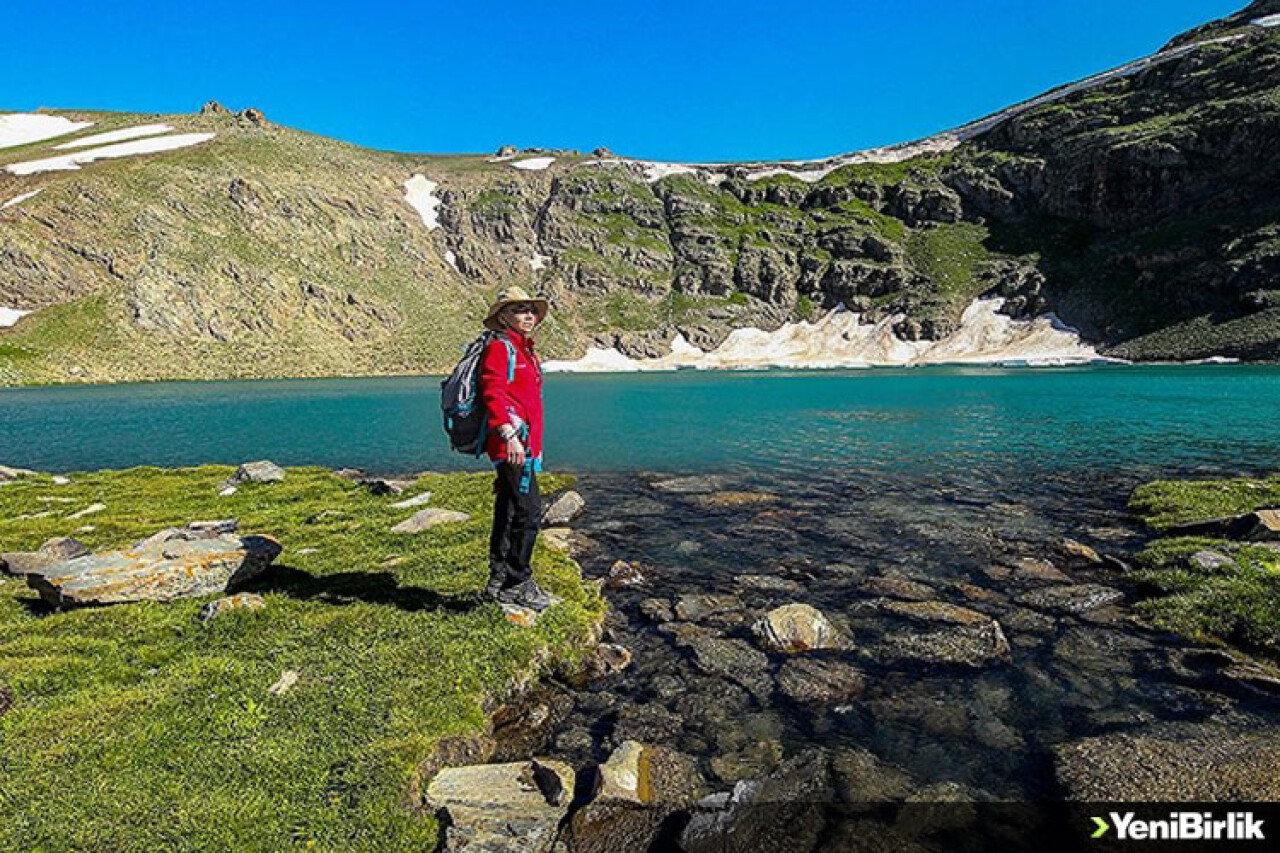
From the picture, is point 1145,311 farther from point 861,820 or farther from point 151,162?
point 151,162

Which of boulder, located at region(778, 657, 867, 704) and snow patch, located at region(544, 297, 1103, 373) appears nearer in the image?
boulder, located at region(778, 657, 867, 704)

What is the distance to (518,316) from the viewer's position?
828 centimetres

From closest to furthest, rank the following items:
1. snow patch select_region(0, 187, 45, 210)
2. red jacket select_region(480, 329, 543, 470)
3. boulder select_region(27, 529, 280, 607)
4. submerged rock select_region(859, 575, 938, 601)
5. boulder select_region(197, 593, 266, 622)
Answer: red jacket select_region(480, 329, 543, 470)
boulder select_region(197, 593, 266, 622)
boulder select_region(27, 529, 280, 607)
submerged rock select_region(859, 575, 938, 601)
snow patch select_region(0, 187, 45, 210)

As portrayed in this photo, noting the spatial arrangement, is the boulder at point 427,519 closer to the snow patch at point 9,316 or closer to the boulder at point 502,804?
the boulder at point 502,804

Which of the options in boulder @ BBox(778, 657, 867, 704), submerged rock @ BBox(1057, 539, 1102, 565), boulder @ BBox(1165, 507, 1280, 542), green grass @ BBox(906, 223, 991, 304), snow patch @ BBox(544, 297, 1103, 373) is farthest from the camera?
green grass @ BBox(906, 223, 991, 304)

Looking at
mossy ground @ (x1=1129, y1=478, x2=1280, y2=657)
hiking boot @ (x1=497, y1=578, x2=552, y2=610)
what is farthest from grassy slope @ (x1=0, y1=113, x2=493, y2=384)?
mossy ground @ (x1=1129, y1=478, x2=1280, y2=657)

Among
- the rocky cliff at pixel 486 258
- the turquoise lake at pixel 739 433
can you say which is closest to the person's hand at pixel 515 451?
the turquoise lake at pixel 739 433

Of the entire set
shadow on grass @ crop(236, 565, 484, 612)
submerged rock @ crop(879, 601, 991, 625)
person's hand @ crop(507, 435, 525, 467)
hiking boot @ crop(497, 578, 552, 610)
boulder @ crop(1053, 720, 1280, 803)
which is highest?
person's hand @ crop(507, 435, 525, 467)

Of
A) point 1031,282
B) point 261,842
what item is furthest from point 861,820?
point 1031,282

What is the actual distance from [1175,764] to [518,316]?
28.4 ft

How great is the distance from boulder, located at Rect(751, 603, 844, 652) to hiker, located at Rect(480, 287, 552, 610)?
3.36 metres

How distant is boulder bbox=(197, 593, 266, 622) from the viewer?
8703 millimetres

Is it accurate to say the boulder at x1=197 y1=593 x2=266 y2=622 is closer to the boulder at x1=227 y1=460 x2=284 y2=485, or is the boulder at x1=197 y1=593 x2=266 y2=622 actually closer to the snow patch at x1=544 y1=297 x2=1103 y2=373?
the boulder at x1=227 y1=460 x2=284 y2=485

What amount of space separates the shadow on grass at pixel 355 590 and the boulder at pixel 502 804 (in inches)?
141
